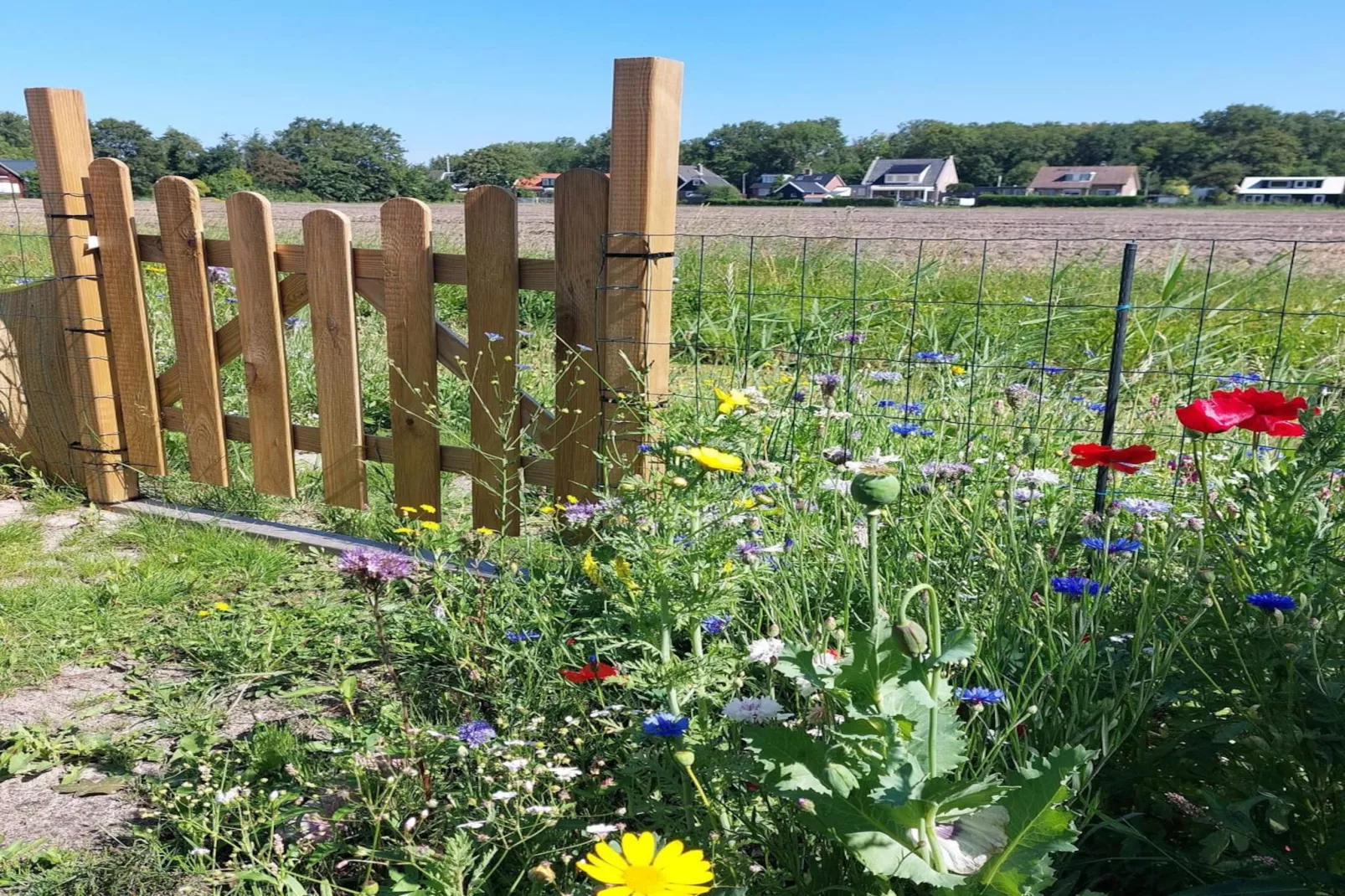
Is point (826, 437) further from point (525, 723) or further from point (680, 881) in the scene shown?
point (680, 881)

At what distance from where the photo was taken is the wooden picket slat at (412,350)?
308 cm

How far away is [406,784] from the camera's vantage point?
69.6 inches

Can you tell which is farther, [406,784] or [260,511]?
[260,511]

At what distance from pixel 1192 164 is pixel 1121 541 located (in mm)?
81973

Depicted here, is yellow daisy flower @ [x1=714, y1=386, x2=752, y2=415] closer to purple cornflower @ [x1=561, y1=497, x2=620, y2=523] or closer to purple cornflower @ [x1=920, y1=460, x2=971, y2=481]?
purple cornflower @ [x1=561, y1=497, x2=620, y2=523]

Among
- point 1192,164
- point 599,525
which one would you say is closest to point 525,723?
point 599,525

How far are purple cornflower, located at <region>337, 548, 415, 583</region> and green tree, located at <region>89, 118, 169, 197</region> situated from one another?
1895 inches

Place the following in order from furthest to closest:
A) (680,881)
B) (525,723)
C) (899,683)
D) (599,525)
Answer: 1. (599,525)
2. (525,723)
3. (899,683)
4. (680,881)

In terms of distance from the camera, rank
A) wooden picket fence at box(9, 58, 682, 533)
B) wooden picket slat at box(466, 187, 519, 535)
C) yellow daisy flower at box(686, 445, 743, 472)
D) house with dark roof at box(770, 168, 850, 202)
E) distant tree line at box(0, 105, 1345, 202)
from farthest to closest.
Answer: house with dark roof at box(770, 168, 850, 202) < distant tree line at box(0, 105, 1345, 202) < wooden picket slat at box(466, 187, 519, 535) < wooden picket fence at box(9, 58, 682, 533) < yellow daisy flower at box(686, 445, 743, 472)

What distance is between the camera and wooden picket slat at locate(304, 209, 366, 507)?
3211 mm

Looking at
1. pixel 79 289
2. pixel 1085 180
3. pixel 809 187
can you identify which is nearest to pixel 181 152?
pixel 809 187

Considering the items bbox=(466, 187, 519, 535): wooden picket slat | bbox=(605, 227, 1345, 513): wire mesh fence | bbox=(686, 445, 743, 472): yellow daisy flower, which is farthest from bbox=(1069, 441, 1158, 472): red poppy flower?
bbox=(466, 187, 519, 535): wooden picket slat

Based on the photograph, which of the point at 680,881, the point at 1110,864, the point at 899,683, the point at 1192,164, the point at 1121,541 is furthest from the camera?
the point at 1192,164

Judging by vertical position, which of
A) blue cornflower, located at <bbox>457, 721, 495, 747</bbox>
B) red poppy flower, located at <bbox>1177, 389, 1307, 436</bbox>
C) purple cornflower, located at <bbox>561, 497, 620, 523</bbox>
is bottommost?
blue cornflower, located at <bbox>457, 721, 495, 747</bbox>
